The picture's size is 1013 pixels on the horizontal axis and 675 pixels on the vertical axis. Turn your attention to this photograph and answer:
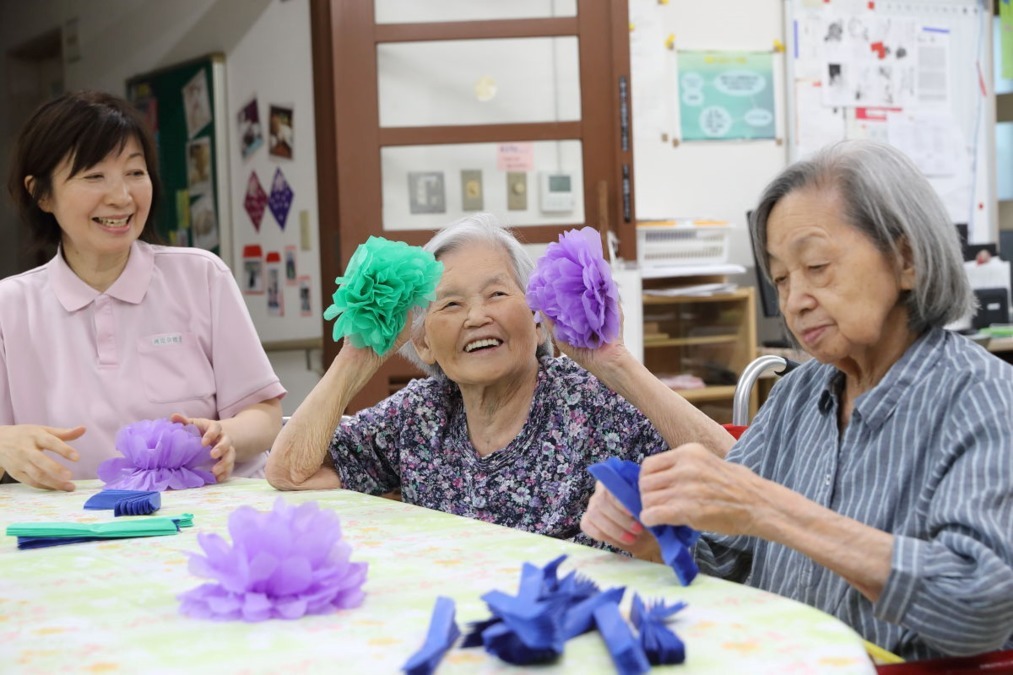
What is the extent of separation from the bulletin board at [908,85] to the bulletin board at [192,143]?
9.33ft

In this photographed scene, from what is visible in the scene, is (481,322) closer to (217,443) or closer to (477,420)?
(477,420)

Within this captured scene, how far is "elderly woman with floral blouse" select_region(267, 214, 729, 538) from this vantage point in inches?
77.3

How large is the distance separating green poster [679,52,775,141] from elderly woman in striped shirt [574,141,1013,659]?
3652mm

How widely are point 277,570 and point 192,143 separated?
5433 mm

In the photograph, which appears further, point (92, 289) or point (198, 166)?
point (198, 166)

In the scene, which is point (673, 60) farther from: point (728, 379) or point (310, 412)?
point (310, 412)

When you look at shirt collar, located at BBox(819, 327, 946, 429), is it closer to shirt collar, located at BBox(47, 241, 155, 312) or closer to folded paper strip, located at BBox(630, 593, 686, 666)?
Result: folded paper strip, located at BBox(630, 593, 686, 666)

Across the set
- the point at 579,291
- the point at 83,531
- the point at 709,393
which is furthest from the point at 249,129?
the point at 83,531

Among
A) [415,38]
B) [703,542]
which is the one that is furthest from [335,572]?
[415,38]

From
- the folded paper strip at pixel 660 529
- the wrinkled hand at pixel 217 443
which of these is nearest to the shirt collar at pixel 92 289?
the wrinkled hand at pixel 217 443

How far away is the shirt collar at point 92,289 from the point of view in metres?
2.44

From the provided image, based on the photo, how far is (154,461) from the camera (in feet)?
6.97

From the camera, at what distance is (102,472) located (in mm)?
2160

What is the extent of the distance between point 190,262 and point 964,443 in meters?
1.77
